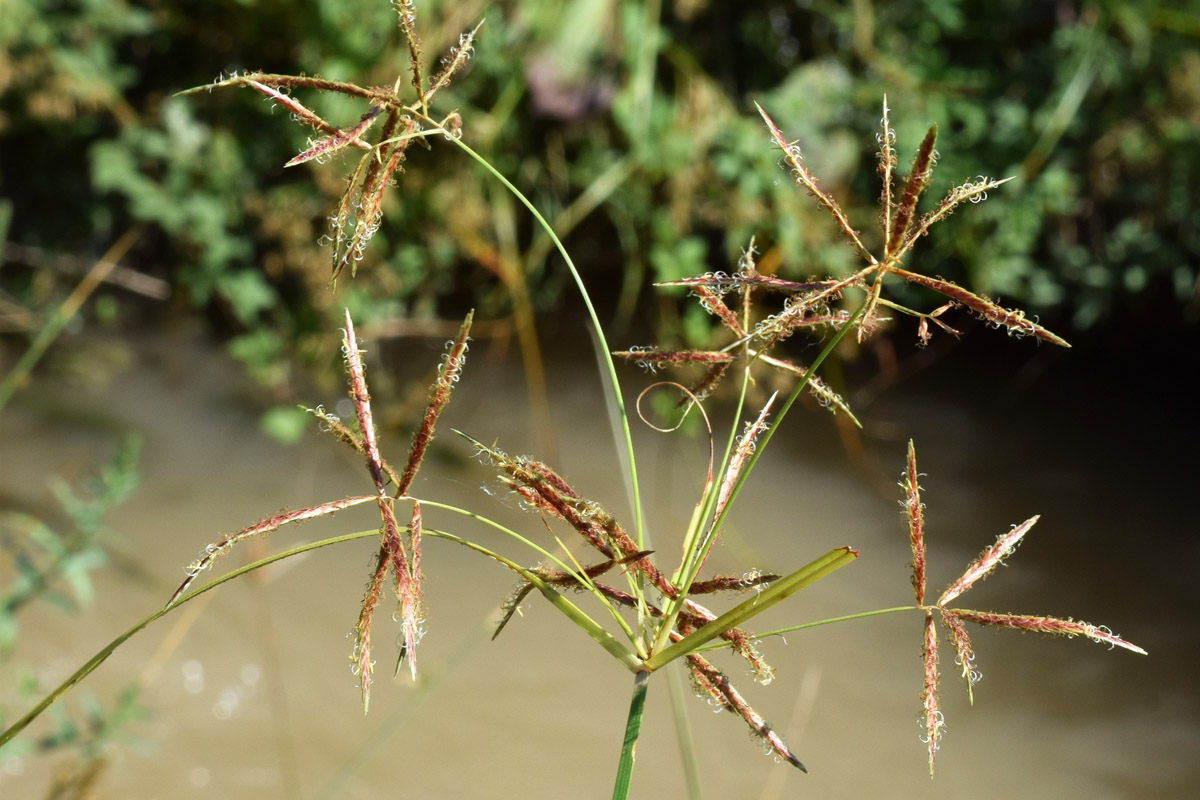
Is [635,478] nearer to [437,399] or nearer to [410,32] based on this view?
[437,399]

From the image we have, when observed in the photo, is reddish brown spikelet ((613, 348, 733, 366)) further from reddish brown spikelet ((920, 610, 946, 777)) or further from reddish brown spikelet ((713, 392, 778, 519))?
reddish brown spikelet ((920, 610, 946, 777))

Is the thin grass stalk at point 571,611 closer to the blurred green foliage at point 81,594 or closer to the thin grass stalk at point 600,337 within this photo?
the thin grass stalk at point 600,337

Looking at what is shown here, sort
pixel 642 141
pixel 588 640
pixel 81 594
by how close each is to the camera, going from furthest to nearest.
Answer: pixel 642 141 → pixel 588 640 → pixel 81 594

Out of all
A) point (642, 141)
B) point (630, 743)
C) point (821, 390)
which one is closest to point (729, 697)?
point (630, 743)

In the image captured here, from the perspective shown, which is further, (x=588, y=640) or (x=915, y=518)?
(x=588, y=640)

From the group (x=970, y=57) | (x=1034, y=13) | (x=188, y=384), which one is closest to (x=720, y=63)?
(x=970, y=57)

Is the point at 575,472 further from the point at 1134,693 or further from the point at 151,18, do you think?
the point at 151,18

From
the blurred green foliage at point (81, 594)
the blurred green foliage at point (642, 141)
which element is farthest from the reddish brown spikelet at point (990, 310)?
the blurred green foliage at point (642, 141)
